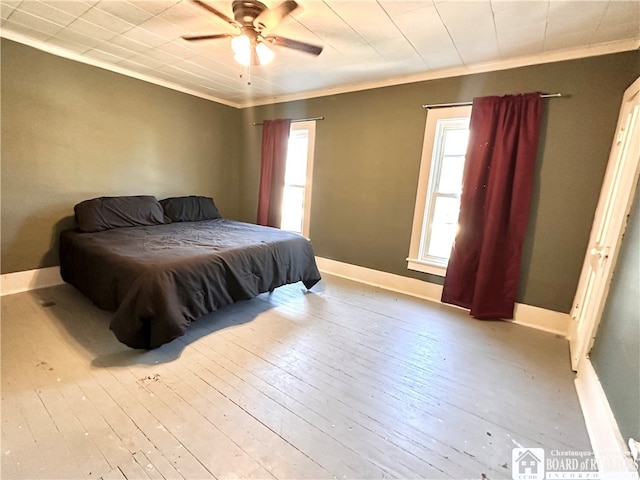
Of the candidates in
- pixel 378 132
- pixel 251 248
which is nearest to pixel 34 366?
pixel 251 248

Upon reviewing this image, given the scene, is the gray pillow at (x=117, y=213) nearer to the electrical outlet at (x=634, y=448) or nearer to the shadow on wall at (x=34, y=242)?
the shadow on wall at (x=34, y=242)

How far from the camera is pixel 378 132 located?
11.5ft

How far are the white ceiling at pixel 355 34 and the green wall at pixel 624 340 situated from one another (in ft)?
4.14

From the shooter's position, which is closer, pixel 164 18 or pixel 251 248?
pixel 164 18

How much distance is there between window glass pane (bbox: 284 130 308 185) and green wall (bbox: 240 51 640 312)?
12.0 inches

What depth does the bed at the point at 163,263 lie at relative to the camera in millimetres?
2008

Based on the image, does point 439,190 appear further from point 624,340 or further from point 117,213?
point 117,213

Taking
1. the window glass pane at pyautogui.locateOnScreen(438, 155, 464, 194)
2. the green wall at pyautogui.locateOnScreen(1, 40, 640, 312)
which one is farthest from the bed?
the window glass pane at pyautogui.locateOnScreen(438, 155, 464, 194)

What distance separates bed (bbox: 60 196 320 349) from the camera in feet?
6.59

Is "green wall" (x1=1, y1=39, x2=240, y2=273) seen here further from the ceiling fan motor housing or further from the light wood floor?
the ceiling fan motor housing

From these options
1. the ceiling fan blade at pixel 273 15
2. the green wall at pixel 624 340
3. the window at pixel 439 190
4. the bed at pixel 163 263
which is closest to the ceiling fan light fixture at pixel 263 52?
the ceiling fan blade at pixel 273 15

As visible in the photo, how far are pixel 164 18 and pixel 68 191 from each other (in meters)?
2.14

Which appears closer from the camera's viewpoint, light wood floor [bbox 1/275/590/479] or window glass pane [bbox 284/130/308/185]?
light wood floor [bbox 1/275/590/479]

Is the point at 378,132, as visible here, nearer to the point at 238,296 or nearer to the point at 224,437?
the point at 238,296
